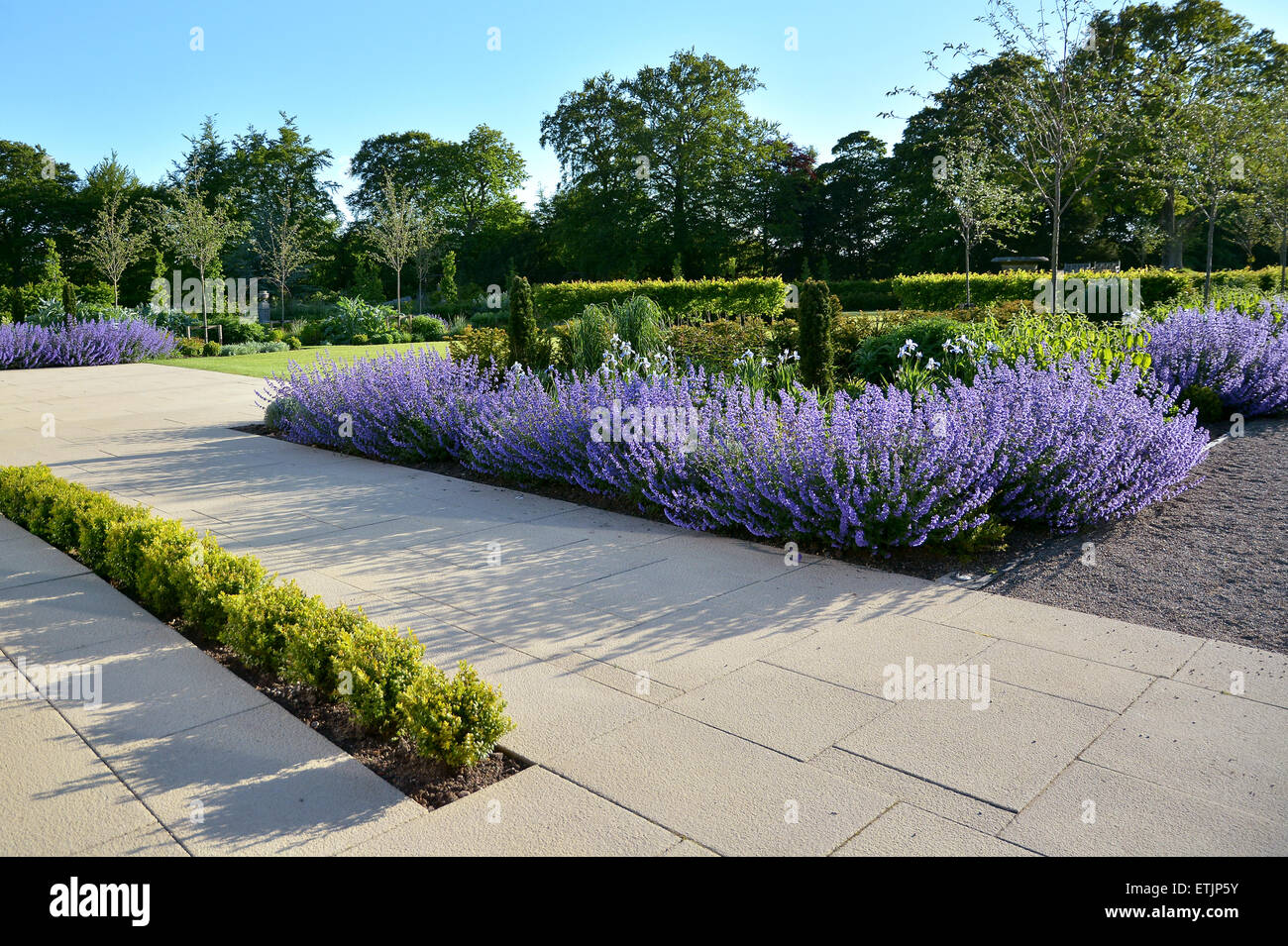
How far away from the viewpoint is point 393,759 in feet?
9.98

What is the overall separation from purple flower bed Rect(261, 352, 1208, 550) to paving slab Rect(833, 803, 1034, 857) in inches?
97.0

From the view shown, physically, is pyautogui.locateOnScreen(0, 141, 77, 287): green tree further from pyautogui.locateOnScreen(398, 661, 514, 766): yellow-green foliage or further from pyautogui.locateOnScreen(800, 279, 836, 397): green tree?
pyautogui.locateOnScreen(398, 661, 514, 766): yellow-green foliage

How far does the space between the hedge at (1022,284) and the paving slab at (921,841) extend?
70.3ft

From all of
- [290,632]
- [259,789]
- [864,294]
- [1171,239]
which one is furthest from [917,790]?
[1171,239]

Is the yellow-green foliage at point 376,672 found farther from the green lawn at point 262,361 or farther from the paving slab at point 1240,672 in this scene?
the green lawn at point 262,361

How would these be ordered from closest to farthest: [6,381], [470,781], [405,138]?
1. [470,781]
2. [6,381]
3. [405,138]

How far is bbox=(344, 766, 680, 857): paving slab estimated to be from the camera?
246 cm

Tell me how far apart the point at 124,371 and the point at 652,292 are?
14.7 m

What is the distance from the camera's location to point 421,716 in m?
2.86

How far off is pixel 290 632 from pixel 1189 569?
4.53 meters

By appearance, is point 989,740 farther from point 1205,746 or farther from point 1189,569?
point 1189,569

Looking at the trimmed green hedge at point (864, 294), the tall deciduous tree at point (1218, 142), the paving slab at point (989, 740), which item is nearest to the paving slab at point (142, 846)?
the paving slab at point (989, 740)
